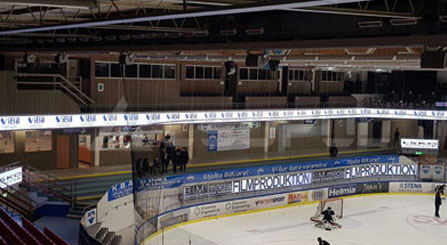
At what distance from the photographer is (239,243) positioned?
55.0 ft

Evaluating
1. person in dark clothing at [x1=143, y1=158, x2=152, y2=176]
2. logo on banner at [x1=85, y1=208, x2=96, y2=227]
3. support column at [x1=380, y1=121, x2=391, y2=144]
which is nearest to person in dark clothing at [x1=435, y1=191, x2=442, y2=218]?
logo on banner at [x1=85, y1=208, x2=96, y2=227]

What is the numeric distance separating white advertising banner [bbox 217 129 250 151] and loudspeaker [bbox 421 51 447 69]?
795 inches

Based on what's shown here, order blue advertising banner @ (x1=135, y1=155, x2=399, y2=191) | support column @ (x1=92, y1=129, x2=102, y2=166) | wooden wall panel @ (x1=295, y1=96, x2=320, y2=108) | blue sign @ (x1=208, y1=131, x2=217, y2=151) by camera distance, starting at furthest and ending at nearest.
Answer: wooden wall panel @ (x1=295, y1=96, x2=320, y2=108)
blue sign @ (x1=208, y1=131, x2=217, y2=151)
support column @ (x1=92, y1=129, x2=102, y2=166)
blue advertising banner @ (x1=135, y1=155, x2=399, y2=191)

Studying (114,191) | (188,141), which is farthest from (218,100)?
(114,191)

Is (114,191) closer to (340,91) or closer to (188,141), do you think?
(188,141)

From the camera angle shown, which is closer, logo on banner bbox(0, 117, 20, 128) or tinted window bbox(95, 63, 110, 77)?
logo on banner bbox(0, 117, 20, 128)

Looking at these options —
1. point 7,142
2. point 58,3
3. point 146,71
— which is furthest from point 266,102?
point 58,3

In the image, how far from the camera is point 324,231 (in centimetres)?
1853

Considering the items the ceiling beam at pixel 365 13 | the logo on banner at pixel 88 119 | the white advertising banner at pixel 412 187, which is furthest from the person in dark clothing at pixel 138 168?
the white advertising banner at pixel 412 187

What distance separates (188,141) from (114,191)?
1150cm

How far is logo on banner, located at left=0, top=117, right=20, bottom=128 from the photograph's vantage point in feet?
60.2

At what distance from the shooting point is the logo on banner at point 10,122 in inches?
722

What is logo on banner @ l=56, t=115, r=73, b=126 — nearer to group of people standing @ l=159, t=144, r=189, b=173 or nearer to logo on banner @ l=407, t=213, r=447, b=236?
group of people standing @ l=159, t=144, r=189, b=173

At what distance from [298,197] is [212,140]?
304 inches
